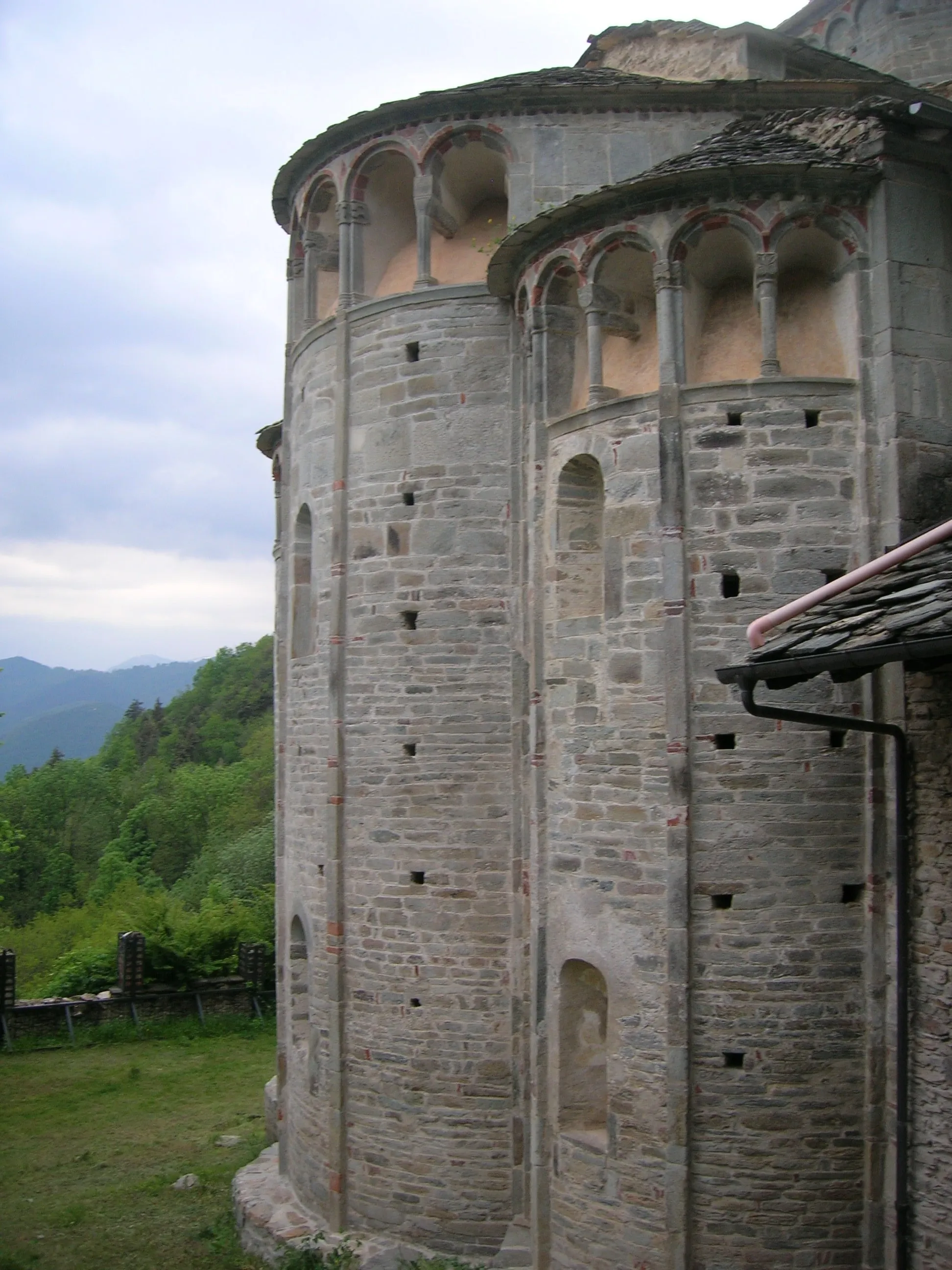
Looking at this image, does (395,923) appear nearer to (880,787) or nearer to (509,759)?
(509,759)

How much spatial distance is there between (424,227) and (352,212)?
89 cm

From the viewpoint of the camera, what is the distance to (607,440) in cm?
938

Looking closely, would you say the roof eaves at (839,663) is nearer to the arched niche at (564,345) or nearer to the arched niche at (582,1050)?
the arched niche at (582,1050)

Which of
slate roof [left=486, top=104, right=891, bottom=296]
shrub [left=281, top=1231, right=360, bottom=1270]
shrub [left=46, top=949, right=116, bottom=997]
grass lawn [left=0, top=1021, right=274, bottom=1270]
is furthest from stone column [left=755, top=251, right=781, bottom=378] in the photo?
shrub [left=46, top=949, right=116, bottom=997]

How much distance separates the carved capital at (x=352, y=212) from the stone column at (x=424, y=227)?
2.17 ft

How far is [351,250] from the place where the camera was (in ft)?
38.1

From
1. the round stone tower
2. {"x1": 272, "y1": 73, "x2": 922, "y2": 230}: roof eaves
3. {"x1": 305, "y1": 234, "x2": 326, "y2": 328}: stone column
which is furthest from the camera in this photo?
{"x1": 305, "y1": 234, "x2": 326, "y2": 328}: stone column

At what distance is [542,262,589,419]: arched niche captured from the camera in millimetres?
10008

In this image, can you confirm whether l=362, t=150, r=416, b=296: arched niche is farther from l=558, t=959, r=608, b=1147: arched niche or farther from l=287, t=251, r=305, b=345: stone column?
l=558, t=959, r=608, b=1147: arched niche

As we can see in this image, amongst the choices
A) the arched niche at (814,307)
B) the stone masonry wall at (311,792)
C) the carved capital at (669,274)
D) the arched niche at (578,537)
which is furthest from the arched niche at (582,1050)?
the carved capital at (669,274)

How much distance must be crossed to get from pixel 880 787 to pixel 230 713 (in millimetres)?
56972

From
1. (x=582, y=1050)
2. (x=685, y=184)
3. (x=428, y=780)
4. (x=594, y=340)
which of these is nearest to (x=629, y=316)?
(x=594, y=340)

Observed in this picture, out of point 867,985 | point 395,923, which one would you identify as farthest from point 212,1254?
point 867,985

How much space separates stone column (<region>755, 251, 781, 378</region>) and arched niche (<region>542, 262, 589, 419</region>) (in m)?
1.61
